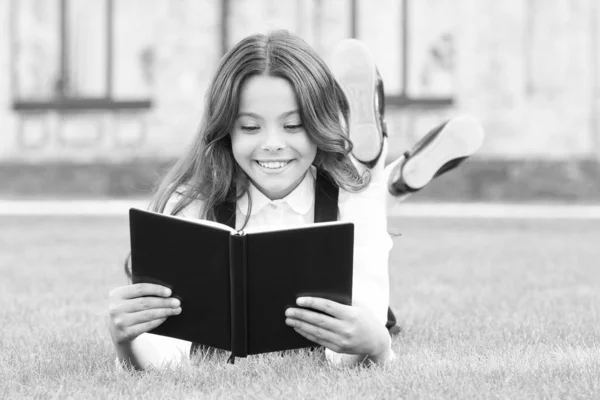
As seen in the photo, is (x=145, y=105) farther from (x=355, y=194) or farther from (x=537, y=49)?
(x=355, y=194)

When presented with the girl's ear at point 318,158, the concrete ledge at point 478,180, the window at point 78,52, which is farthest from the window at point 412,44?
the girl's ear at point 318,158

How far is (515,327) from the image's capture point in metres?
3.40

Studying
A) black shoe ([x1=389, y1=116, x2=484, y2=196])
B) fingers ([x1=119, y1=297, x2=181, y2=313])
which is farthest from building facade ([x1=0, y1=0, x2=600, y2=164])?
fingers ([x1=119, y1=297, x2=181, y2=313])

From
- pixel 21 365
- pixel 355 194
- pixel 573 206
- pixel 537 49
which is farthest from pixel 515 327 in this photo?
pixel 537 49

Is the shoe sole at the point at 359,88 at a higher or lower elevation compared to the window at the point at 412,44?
lower

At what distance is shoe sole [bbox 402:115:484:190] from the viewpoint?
355 centimetres

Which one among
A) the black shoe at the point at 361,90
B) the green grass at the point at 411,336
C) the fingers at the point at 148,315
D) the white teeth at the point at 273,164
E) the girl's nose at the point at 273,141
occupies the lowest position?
the green grass at the point at 411,336

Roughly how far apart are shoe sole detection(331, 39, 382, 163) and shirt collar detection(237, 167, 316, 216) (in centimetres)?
43

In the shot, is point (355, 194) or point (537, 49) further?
point (537, 49)

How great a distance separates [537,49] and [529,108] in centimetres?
71

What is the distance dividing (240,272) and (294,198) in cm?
54

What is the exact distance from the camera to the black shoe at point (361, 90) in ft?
10.8

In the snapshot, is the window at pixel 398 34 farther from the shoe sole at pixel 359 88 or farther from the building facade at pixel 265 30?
the shoe sole at pixel 359 88

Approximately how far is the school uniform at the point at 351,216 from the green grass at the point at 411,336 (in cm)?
26
